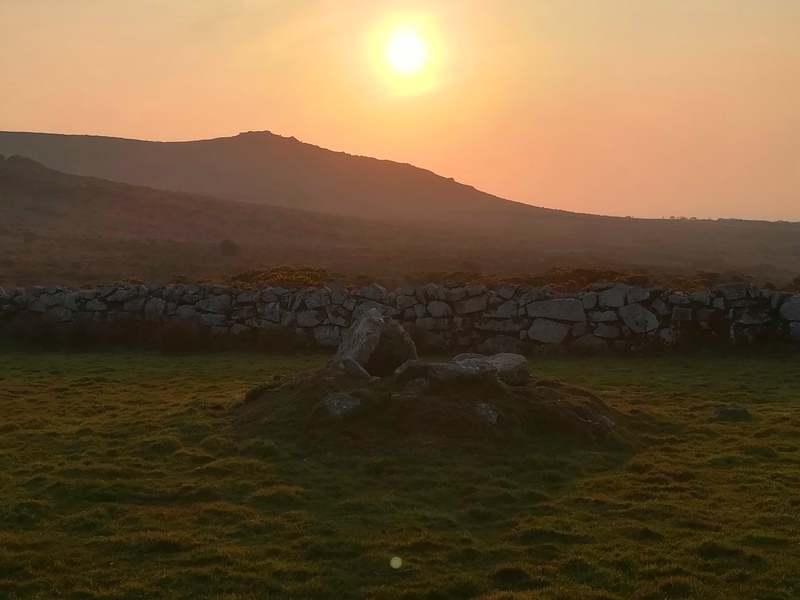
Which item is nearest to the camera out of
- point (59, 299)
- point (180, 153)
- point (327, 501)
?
point (327, 501)

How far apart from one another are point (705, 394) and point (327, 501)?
1043 cm

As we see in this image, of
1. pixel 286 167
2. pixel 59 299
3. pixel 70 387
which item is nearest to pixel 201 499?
pixel 70 387

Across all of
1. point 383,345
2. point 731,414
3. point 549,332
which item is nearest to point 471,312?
point 549,332

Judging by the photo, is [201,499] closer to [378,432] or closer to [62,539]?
[62,539]

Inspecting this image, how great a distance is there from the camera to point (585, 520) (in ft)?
29.4

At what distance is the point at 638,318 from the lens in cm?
2194

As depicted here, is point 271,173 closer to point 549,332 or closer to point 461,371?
point 549,332

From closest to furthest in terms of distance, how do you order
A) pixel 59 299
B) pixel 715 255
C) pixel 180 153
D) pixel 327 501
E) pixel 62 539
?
pixel 62 539 < pixel 327 501 < pixel 59 299 < pixel 715 255 < pixel 180 153

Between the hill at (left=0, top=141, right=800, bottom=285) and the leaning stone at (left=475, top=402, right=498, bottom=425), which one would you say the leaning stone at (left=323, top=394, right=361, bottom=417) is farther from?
the hill at (left=0, top=141, right=800, bottom=285)

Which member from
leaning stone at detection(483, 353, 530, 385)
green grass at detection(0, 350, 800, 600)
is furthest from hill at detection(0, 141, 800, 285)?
green grass at detection(0, 350, 800, 600)

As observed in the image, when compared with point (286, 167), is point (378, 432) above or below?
below

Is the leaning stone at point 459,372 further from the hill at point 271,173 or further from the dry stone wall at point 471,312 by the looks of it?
the hill at point 271,173

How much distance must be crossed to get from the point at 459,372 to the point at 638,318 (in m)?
10.9

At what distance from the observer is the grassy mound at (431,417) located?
11727 mm
